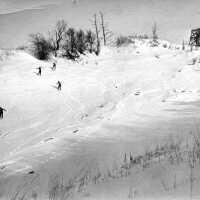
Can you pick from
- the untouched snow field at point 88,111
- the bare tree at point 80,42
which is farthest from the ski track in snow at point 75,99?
the bare tree at point 80,42

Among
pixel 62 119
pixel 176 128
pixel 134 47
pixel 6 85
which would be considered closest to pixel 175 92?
pixel 176 128

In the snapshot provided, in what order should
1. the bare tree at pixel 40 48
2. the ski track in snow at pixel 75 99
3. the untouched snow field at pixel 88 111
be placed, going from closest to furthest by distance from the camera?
the untouched snow field at pixel 88 111 → the ski track in snow at pixel 75 99 → the bare tree at pixel 40 48

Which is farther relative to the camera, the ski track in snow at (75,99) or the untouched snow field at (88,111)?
the ski track in snow at (75,99)

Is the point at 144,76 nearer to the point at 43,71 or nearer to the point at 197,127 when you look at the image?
the point at 43,71

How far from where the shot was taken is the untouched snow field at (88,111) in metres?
4.61

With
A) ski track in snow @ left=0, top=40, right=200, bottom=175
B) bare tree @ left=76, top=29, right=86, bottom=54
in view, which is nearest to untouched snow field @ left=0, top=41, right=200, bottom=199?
ski track in snow @ left=0, top=40, right=200, bottom=175

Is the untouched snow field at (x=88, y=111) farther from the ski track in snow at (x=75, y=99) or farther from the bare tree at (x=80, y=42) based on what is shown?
the bare tree at (x=80, y=42)

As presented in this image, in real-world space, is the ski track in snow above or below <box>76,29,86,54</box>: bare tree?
below

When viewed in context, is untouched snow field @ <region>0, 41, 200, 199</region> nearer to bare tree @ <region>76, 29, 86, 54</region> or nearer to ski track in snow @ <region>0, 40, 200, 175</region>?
ski track in snow @ <region>0, 40, 200, 175</region>

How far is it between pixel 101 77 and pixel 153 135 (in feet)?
36.4

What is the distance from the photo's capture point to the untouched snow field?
4.61 m

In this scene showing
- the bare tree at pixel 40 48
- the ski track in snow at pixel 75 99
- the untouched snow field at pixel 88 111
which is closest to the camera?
the untouched snow field at pixel 88 111

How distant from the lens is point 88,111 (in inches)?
424

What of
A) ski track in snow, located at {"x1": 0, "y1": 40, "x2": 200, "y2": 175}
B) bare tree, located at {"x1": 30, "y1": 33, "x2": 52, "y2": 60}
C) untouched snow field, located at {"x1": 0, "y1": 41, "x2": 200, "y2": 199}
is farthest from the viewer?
bare tree, located at {"x1": 30, "y1": 33, "x2": 52, "y2": 60}
